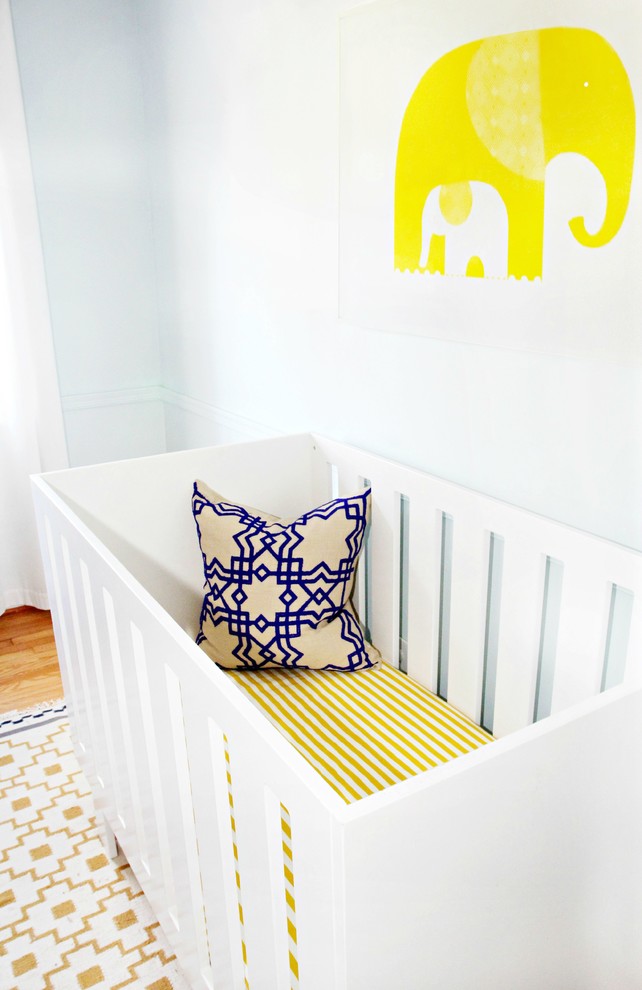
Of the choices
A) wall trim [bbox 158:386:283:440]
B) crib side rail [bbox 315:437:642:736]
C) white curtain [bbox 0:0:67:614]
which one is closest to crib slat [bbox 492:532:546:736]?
crib side rail [bbox 315:437:642:736]

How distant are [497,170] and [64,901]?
4.93ft

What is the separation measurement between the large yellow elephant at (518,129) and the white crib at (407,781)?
0.47 metres

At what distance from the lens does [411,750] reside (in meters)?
1.36

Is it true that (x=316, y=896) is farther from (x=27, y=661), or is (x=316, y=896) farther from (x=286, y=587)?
(x=27, y=661)

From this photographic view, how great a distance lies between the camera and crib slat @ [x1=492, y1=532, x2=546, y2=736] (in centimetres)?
133

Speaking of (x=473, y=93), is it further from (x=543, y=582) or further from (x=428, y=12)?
(x=543, y=582)

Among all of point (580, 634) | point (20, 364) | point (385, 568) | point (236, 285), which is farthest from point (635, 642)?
point (20, 364)

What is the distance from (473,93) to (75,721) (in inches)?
56.4

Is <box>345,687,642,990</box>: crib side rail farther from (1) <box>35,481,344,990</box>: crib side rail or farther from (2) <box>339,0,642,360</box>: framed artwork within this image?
(2) <box>339,0,642,360</box>: framed artwork

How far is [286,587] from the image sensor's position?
5.17 feet

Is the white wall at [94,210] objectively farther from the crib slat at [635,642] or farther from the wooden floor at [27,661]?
the crib slat at [635,642]

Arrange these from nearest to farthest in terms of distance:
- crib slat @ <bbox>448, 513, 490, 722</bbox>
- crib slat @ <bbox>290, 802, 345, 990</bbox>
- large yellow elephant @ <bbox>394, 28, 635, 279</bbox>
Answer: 1. crib slat @ <bbox>290, 802, 345, 990</bbox>
2. large yellow elephant @ <bbox>394, 28, 635, 279</bbox>
3. crib slat @ <bbox>448, 513, 490, 722</bbox>

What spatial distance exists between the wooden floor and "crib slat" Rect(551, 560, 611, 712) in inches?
56.3

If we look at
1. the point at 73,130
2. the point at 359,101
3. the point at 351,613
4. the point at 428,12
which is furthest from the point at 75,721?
the point at 73,130
